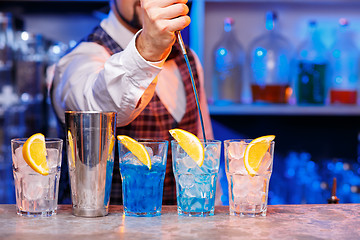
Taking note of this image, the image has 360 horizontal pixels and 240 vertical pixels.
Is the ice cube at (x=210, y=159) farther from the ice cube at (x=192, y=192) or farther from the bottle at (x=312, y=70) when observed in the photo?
the bottle at (x=312, y=70)

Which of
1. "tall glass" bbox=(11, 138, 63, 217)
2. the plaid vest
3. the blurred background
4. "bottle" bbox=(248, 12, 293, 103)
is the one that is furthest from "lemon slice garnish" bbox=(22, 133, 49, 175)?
"bottle" bbox=(248, 12, 293, 103)

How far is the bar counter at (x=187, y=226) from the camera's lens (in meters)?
0.83

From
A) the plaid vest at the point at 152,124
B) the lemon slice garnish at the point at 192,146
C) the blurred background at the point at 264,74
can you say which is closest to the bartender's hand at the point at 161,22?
the lemon slice garnish at the point at 192,146

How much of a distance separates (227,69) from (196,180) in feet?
4.26

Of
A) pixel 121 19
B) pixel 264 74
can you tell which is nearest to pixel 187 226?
pixel 121 19

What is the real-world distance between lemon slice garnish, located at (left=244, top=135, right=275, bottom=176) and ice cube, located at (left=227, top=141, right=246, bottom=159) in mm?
12

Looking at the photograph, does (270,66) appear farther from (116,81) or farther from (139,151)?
(139,151)

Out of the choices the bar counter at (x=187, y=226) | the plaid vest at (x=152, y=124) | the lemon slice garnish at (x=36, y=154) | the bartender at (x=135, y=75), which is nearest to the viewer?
the bar counter at (x=187, y=226)

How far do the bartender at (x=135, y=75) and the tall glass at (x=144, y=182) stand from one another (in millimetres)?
209

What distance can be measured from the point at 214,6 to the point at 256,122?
1.97ft

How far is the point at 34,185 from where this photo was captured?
0.96 meters

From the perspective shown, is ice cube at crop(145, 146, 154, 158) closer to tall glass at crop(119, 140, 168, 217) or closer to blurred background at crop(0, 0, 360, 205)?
tall glass at crop(119, 140, 168, 217)

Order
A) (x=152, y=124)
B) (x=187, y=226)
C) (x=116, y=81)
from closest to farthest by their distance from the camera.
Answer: (x=187, y=226) < (x=116, y=81) < (x=152, y=124)

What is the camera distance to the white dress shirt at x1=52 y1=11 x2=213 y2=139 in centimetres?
111
